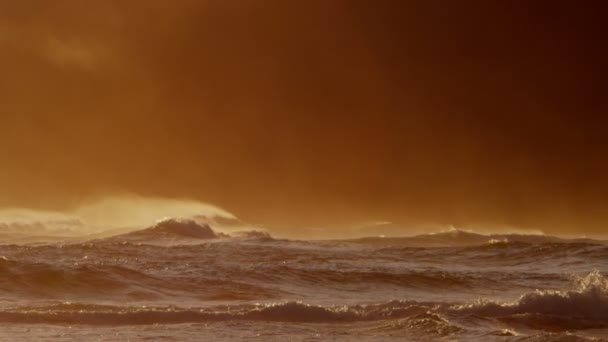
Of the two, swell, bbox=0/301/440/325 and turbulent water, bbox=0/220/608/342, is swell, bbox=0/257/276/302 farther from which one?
swell, bbox=0/301/440/325

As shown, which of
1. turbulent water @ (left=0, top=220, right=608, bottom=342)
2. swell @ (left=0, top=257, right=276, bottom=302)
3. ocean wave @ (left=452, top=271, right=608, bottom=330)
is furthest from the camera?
swell @ (left=0, top=257, right=276, bottom=302)

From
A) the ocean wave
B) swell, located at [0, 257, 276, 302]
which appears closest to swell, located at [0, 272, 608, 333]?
the ocean wave

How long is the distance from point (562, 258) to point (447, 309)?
10480mm

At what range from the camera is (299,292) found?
19.8 metres

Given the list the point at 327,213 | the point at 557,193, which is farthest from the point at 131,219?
the point at 557,193

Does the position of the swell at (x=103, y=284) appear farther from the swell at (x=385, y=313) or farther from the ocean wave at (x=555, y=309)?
the ocean wave at (x=555, y=309)

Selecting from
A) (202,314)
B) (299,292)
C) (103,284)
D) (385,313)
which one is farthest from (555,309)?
(103,284)

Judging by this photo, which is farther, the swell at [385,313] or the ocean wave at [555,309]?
the ocean wave at [555,309]

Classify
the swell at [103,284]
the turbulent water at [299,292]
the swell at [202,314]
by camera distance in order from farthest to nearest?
1. the swell at [103,284]
2. the swell at [202,314]
3. the turbulent water at [299,292]

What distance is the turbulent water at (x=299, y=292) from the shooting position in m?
15.5

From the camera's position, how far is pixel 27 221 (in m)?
46.5

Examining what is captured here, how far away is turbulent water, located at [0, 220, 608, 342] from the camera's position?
15.5 metres

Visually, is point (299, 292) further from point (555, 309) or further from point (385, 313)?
point (555, 309)

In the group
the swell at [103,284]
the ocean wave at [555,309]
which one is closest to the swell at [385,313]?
→ the ocean wave at [555,309]
